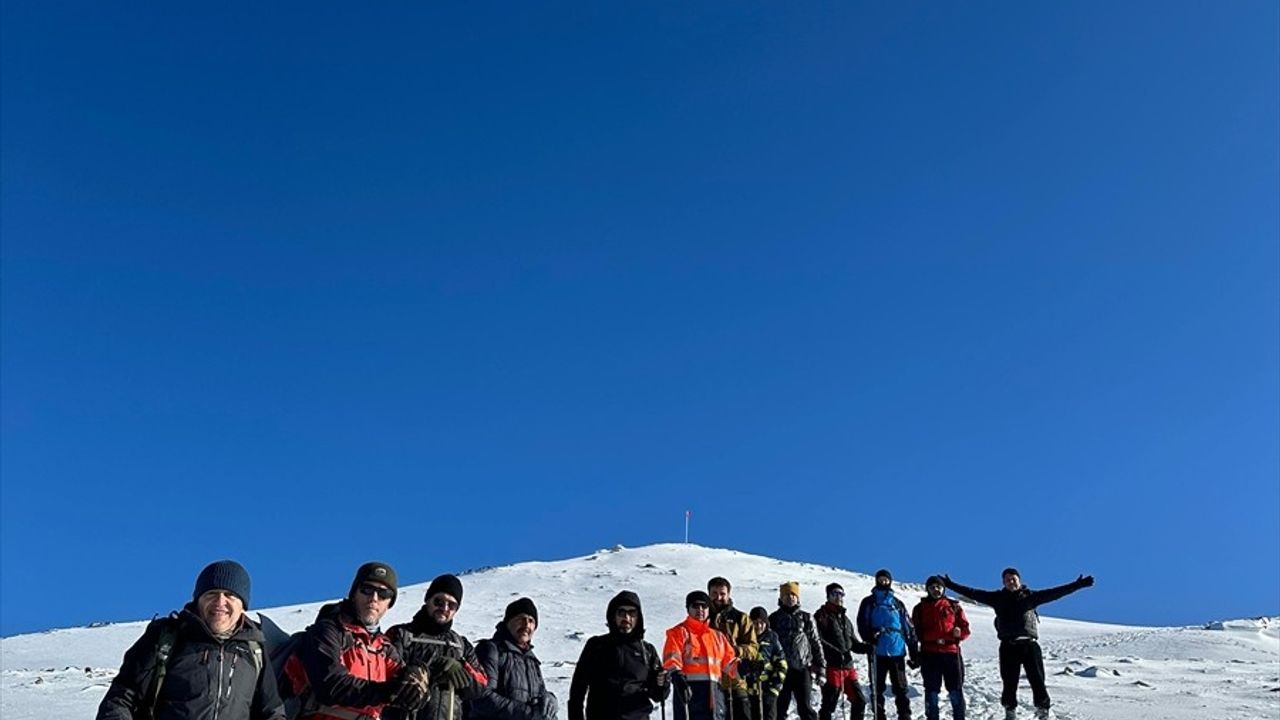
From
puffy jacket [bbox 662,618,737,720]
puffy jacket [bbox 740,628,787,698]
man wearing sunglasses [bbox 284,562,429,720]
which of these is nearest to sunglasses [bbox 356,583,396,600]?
man wearing sunglasses [bbox 284,562,429,720]

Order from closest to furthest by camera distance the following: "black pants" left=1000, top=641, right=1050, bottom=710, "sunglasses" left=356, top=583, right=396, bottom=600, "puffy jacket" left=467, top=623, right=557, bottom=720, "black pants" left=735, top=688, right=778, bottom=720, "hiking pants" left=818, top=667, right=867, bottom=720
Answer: "sunglasses" left=356, top=583, right=396, bottom=600 < "puffy jacket" left=467, top=623, right=557, bottom=720 < "black pants" left=735, top=688, right=778, bottom=720 < "black pants" left=1000, top=641, right=1050, bottom=710 < "hiking pants" left=818, top=667, right=867, bottom=720

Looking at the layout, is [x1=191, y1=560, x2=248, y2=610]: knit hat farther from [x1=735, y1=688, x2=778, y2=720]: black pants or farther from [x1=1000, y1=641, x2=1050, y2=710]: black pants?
[x1=1000, y1=641, x2=1050, y2=710]: black pants

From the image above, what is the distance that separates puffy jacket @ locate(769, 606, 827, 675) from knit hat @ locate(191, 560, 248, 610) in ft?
27.2

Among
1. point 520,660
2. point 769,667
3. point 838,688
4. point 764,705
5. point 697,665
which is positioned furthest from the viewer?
point 838,688

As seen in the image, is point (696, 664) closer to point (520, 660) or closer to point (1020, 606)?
point (520, 660)

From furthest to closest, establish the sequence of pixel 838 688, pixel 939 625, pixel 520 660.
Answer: pixel 838 688 → pixel 939 625 → pixel 520 660

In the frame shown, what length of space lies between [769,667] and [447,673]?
20.8 feet

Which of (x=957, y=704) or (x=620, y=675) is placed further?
(x=957, y=704)

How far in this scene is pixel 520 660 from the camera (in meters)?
7.11

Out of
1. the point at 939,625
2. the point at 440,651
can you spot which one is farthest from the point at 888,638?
the point at 440,651

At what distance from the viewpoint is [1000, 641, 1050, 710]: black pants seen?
11.8 meters

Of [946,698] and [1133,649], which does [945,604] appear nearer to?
[946,698]

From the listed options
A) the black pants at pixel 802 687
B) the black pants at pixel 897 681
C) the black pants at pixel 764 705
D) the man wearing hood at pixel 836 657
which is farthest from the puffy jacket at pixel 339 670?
the black pants at pixel 897 681

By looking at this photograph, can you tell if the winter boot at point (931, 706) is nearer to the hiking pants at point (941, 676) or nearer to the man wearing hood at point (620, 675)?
the hiking pants at point (941, 676)
